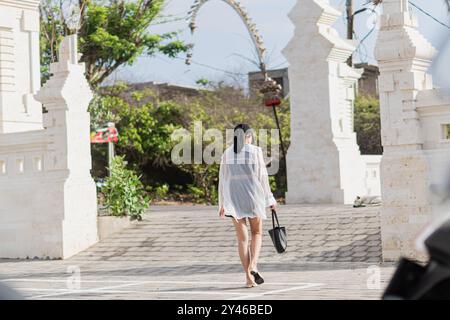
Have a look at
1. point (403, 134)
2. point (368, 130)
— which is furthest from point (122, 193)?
point (368, 130)

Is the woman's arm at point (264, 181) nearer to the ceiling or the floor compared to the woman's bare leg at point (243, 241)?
nearer to the ceiling

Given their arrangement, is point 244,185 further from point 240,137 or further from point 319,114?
point 319,114

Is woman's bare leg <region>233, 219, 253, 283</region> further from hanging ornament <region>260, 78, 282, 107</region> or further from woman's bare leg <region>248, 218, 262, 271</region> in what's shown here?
hanging ornament <region>260, 78, 282, 107</region>

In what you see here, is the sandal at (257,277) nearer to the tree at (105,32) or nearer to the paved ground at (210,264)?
the paved ground at (210,264)

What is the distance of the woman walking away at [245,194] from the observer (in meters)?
9.46

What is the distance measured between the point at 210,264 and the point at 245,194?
379cm

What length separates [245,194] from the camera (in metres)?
9.47

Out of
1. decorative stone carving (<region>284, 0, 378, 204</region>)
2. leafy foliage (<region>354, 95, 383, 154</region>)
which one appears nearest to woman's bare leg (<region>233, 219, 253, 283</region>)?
decorative stone carving (<region>284, 0, 378, 204</region>)

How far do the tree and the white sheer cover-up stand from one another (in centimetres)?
2312

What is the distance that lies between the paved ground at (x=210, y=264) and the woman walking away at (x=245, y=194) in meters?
0.39

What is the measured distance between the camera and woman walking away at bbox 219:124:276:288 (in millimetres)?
9461

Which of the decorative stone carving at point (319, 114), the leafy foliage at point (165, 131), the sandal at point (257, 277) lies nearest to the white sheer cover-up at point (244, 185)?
the sandal at point (257, 277)

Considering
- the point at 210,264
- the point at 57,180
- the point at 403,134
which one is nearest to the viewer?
the point at 403,134

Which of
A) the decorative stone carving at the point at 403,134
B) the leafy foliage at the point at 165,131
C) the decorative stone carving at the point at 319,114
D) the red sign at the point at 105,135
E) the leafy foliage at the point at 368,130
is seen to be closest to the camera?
the decorative stone carving at the point at 403,134
